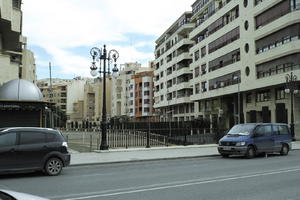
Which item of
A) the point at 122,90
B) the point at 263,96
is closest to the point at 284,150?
the point at 263,96

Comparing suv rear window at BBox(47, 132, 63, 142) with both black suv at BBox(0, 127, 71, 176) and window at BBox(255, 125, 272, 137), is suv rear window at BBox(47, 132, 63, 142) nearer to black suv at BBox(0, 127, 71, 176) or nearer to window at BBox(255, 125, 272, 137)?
black suv at BBox(0, 127, 71, 176)

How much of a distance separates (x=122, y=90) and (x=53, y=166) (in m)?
126

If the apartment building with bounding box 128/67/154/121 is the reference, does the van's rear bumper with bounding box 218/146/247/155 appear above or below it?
below

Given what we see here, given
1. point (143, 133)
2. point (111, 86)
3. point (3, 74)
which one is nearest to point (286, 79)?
point (143, 133)

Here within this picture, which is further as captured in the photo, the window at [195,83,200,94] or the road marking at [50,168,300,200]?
the window at [195,83,200,94]

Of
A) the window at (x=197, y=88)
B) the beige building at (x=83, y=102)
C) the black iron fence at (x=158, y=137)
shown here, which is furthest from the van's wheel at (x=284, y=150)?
the beige building at (x=83, y=102)

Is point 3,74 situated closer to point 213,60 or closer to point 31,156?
point 31,156

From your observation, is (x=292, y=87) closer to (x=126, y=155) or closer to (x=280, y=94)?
(x=280, y=94)

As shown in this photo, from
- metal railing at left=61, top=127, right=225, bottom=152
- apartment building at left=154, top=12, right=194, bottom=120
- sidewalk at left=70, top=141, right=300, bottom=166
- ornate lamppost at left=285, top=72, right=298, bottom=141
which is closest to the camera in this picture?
sidewalk at left=70, top=141, right=300, bottom=166

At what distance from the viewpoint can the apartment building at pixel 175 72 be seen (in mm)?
76125

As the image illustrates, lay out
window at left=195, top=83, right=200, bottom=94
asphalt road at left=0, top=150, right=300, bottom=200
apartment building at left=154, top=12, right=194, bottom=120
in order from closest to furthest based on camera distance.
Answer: asphalt road at left=0, top=150, right=300, bottom=200 → window at left=195, top=83, right=200, bottom=94 → apartment building at left=154, top=12, right=194, bottom=120

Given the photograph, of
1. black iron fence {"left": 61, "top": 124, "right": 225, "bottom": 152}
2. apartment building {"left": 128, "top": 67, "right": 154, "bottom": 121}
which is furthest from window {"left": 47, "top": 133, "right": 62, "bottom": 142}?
apartment building {"left": 128, "top": 67, "right": 154, "bottom": 121}

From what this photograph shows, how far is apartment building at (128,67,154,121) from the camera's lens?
11644 centimetres

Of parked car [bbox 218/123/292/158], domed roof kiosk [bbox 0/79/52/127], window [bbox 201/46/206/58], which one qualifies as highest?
window [bbox 201/46/206/58]
